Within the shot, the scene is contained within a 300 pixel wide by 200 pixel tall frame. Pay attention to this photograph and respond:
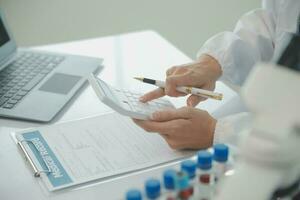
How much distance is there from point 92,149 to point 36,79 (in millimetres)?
392

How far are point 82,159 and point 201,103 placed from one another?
0.38 m

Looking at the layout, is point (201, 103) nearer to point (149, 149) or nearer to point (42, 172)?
point (149, 149)

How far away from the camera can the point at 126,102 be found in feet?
3.12

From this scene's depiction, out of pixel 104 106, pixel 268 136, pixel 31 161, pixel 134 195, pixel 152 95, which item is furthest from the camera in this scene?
pixel 104 106

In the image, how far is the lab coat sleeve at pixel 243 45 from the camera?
1195 mm

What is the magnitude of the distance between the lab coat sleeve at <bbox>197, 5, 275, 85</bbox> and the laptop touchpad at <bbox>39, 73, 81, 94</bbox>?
0.36 meters

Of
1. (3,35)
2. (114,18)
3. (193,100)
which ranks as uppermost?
(3,35)

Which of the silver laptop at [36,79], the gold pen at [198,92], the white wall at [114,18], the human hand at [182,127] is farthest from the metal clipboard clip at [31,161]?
the white wall at [114,18]

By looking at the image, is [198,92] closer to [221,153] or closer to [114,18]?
[221,153]

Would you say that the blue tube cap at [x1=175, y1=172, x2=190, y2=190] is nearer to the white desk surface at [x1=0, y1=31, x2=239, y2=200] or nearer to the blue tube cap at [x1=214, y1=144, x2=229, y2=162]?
the blue tube cap at [x1=214, y1=144, x2=229, y2=162]

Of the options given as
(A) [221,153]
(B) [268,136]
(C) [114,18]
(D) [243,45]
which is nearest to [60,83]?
(D) [243,45]

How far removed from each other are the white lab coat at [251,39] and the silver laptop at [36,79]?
14.6 inches

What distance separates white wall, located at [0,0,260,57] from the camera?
232 centimetres

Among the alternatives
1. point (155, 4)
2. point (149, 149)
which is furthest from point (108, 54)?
point (155, 4)
